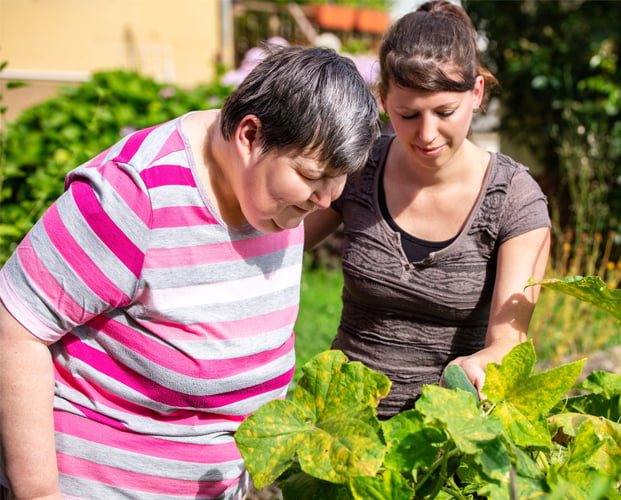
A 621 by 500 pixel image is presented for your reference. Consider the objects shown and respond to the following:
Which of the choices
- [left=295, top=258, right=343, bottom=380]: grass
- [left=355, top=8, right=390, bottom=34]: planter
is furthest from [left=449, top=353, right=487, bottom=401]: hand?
[left=355, top=8, right=390, bottom=34]: planter

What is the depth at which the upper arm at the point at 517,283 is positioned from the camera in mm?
1458

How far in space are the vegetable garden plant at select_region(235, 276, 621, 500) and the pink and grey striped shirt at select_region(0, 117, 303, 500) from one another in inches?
14.0

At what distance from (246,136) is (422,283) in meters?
0.67

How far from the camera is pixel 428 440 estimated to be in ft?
2.75

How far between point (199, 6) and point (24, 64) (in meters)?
2.48

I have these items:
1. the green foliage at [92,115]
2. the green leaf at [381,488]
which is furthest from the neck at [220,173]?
the green foliage at [92,115]

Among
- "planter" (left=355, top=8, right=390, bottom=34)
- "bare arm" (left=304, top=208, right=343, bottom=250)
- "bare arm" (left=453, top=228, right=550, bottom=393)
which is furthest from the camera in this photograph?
"planter" (left=355, top=8, right=390, bottom=34)

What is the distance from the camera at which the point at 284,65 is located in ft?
3.80

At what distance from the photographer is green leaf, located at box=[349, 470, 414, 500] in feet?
2.54

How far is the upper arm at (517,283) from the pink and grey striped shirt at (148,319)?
19.3 inches

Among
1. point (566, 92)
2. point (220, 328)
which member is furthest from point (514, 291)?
point (566, 92)

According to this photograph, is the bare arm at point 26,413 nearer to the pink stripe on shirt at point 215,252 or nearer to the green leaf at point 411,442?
the pink stripe on shirt at point 215,252

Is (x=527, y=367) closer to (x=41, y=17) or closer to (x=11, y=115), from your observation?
(x=11, y=115)

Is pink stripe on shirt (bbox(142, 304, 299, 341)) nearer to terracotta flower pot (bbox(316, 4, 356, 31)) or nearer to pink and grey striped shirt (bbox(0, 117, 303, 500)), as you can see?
pink and grey striped shirt (bbox(0, 117, 303, 500))
